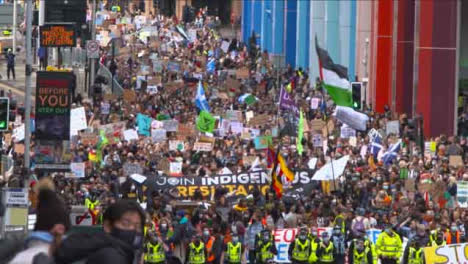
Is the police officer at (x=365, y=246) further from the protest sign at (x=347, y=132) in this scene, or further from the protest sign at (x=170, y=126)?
the protest sign at (x=170, y=126)

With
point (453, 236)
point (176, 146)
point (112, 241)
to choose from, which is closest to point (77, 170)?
point (176, 146)

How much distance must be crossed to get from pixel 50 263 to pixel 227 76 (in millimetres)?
49118

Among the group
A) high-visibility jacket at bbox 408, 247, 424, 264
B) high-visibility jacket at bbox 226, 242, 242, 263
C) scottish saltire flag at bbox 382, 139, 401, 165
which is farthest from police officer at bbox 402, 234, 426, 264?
scottish saltire flag at bbox 382, 139, 401, 165

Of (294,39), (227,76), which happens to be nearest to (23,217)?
(227,76)

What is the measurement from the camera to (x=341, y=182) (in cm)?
3152

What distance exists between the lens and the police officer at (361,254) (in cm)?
2488

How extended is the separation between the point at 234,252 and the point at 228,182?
4924 mm

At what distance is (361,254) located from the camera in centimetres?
2494

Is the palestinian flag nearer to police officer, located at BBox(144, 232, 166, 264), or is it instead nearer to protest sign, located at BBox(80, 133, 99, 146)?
protest sign, located at BBox(80, 133, 99, 146)

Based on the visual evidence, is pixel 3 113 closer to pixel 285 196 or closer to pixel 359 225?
pixel 285 196

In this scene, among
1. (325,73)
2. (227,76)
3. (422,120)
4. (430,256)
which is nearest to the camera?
(430,256)

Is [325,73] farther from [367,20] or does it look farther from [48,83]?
[367,20]

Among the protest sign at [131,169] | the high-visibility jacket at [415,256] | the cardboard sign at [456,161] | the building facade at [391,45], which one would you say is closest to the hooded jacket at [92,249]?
the high-visibility jacket at [415,256]

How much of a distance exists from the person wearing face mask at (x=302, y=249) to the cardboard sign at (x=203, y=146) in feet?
37.8
